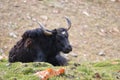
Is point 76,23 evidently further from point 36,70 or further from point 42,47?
point 36,70

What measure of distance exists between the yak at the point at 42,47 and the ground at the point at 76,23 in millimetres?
4224

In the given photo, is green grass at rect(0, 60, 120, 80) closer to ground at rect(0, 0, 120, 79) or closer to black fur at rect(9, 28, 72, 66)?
black fur at rect(9, 28, 72, 66)

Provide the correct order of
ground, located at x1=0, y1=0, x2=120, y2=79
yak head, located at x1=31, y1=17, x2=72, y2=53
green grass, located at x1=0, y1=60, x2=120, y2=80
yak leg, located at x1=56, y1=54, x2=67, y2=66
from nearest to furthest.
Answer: green grass, located at x1=0, y1=60, x2=120, y2=80
yak leg, located at x1=56, y1=54, x2=67, y2=66
yak head, located at x1=31, y1=17, x2=72, y2=53
ground, located at x1=0, y1=0, x2=120, y2=79

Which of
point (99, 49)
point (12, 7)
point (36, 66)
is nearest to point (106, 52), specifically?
point (99, 49)

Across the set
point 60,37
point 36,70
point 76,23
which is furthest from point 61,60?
point 76,23

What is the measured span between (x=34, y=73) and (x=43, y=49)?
16.8 feet

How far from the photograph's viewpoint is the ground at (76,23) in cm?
1840

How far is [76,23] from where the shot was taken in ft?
67.4

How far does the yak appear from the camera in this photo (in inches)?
504

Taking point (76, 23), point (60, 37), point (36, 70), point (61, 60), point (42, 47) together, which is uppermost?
point (36, 70)

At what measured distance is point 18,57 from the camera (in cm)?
1291

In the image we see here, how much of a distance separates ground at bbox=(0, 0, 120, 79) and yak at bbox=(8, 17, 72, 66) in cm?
422

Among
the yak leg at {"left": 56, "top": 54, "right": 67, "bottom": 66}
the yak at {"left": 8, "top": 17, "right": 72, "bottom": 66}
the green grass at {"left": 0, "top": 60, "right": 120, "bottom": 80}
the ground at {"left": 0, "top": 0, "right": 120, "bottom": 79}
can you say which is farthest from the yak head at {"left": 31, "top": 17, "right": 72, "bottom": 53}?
the ground at {"left": 0, "top": 0, "right": 120, "bottom": 79}

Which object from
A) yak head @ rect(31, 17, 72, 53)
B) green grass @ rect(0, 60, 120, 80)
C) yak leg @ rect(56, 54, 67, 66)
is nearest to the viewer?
green grass @ rect(0, 60, 120, 80)
